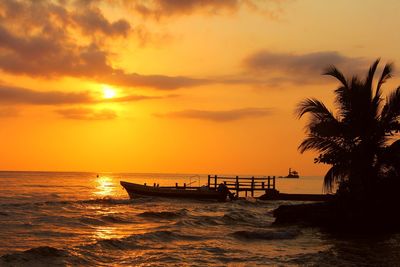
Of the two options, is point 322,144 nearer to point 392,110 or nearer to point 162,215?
point 392,110

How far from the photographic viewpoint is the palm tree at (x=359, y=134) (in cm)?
2066

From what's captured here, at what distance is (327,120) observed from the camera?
2150cm

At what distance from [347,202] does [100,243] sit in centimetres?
1068

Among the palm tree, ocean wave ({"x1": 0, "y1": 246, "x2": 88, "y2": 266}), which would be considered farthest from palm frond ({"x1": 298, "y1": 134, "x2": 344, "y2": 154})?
ocean wave ({"x1": 0, "y1": 246, "x2": 88, "y2": 266})

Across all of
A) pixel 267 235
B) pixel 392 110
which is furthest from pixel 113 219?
pixel 392 110

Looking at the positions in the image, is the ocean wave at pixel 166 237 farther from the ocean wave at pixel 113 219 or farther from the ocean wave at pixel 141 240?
the ocean wave at pixel 113 219

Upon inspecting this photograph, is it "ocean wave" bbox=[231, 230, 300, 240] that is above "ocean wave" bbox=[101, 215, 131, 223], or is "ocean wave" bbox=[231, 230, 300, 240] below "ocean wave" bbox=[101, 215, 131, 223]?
above

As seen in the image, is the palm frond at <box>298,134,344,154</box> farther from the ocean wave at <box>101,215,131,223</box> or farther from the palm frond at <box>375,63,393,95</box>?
the ocean wave at <box>101,215,131,223</box>

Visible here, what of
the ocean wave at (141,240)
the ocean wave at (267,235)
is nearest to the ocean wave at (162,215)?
the ocean wave at (141,240)

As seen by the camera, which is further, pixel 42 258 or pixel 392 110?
pixel 392 110

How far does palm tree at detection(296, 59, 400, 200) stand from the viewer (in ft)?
67.8

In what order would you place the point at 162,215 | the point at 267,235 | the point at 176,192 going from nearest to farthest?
the point at 267,235 → the point at 162,215 → the point at 176,192

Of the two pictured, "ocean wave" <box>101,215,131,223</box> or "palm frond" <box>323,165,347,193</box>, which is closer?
"palm frond" <box>323,165,347,193</box>

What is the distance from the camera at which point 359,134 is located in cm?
2091
